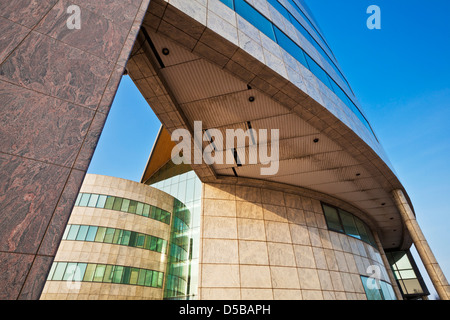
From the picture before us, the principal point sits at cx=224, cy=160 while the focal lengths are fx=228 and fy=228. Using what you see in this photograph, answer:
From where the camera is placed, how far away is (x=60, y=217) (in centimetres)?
307

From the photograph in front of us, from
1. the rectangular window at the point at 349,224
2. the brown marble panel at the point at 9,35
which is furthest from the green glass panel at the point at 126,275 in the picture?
the brown marble panel at the point at 9,35

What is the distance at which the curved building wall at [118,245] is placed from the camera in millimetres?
20031

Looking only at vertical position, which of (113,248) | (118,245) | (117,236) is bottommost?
(113,248)

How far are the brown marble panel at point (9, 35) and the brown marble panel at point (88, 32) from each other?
24cm

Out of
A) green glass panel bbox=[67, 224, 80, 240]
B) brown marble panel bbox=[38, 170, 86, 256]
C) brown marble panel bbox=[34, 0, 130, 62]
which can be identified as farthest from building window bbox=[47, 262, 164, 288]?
brown marble panel bbox=[34, 0, 130, 62]

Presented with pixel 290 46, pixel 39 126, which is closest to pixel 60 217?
pixel 39 126

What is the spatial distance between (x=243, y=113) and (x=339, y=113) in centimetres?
427

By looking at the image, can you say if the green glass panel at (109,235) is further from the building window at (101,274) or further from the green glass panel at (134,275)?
the green glass panel at (134,275)

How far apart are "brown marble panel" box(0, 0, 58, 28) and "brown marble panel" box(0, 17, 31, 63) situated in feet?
0.36

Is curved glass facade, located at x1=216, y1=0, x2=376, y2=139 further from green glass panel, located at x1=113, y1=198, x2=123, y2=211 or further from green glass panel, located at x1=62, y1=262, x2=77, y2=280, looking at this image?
green glass panel, located at x1=62, y1=262, x2=77, y2=280

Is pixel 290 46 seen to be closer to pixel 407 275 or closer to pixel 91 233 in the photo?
pixel 91 233

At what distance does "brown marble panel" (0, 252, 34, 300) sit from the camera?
2498 mm

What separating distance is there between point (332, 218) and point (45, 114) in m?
16.3

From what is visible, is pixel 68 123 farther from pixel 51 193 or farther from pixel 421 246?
pixel 421 246
